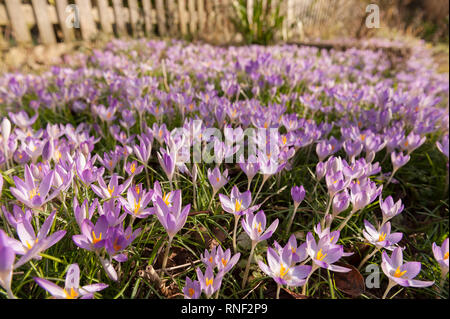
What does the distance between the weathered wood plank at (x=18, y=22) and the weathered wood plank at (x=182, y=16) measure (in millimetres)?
3300

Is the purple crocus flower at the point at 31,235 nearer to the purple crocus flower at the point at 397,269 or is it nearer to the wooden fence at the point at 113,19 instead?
the purple crocus flower at the point at 397,269

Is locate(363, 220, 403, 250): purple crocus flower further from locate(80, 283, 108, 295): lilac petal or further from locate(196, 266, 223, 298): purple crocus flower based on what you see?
locate(80, 283, 108, 295): lilac petal

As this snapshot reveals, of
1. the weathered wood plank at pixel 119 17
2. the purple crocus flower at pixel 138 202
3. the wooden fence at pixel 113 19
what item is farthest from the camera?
the weathered wood plank at pixel 119 17

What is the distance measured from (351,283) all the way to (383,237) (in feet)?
0.75

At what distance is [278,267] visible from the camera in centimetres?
93

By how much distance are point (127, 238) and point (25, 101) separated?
96.6 inches

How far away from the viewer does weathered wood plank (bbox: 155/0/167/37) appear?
21.6 feet

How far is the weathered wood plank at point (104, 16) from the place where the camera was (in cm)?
561

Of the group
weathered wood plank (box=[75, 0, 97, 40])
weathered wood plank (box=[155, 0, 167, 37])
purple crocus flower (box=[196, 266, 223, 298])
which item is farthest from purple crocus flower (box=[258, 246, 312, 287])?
weathered wood plank (box=[155, 0, 167, 37])

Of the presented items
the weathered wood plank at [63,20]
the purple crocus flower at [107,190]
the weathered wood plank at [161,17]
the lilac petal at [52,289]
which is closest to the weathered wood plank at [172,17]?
the weathered wood plank at [161,17]

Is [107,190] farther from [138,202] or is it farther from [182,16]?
[182,16]

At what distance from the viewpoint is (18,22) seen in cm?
478

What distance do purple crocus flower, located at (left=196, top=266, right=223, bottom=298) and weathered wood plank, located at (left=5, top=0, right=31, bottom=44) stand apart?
557cm
